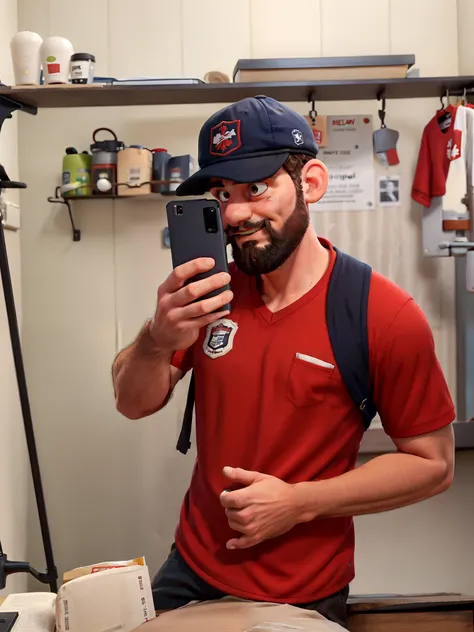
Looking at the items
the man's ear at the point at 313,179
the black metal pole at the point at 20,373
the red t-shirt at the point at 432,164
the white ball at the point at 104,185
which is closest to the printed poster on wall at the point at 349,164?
the red t-shirt at the point at 432,164

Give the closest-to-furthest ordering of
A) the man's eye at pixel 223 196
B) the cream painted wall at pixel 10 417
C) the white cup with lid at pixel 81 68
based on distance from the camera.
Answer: the man's eye at pixel 223 196
the white cup with lid at pixel 81 68
the cream painted wall at pixel 10 417

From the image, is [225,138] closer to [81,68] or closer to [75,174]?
[81,68]

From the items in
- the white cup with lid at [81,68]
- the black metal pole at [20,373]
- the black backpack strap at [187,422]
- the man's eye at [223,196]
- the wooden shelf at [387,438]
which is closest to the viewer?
the man's eye at [223,196]

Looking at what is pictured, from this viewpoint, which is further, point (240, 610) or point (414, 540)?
point (414, 540)

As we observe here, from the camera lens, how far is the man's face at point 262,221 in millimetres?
1046

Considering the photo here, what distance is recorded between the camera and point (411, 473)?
102cm

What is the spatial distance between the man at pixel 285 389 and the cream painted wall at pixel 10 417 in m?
1.26

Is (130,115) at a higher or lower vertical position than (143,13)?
lower

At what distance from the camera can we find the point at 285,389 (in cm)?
106

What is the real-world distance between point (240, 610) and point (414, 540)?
5.75 feet

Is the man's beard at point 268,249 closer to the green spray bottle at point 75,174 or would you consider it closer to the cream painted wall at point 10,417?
the cream painted wall at point 10,417

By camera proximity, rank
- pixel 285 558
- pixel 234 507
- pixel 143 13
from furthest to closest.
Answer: pixel 143 13
pixel 285 558
pixel 234 507

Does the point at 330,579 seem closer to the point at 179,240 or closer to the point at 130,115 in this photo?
the point at 179,240

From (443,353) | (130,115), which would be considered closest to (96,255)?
(130,115)
